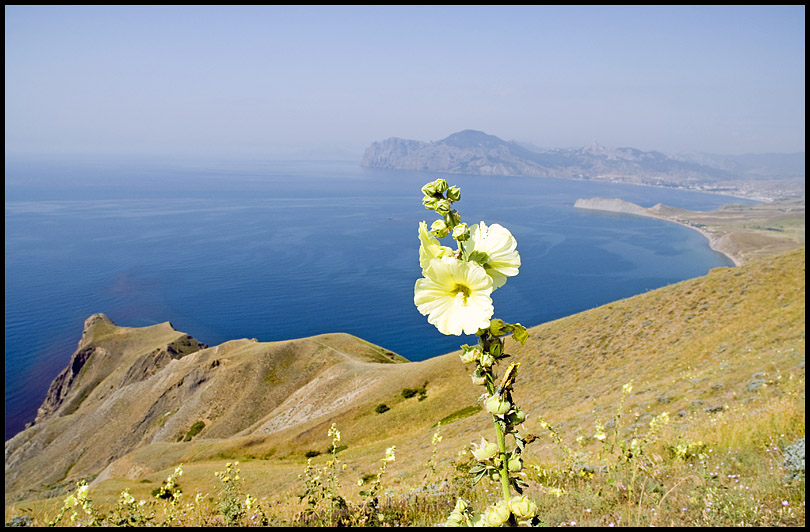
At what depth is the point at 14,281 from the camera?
98.9 m

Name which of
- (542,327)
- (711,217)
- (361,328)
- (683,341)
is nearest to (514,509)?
(683,341)

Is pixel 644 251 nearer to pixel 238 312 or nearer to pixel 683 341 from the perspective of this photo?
pixel 238 312

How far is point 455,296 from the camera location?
2051 millimetres

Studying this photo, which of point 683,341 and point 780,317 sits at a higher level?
point 780,317

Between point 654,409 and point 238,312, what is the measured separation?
87.2m

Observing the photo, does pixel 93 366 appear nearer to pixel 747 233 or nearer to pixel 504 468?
pixel 504 468

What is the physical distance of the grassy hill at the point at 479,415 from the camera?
5.91 meters

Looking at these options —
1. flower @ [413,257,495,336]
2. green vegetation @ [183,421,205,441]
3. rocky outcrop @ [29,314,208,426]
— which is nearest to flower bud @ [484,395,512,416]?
flower @ [413,257,495,336]

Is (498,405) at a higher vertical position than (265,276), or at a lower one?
higher

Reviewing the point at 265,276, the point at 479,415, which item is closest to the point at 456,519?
the point at 479,415

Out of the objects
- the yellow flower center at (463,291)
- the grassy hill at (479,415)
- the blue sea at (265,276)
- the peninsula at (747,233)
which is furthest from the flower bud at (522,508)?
the peninsula at (747,233)

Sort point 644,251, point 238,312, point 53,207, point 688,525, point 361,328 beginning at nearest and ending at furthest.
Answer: point 688,525 → point 361,328 → point 238,312 → point 644,251 → point 53,207

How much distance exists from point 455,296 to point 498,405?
50cm

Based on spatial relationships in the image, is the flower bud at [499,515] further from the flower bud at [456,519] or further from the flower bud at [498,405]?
the flower bud at [498,405]
